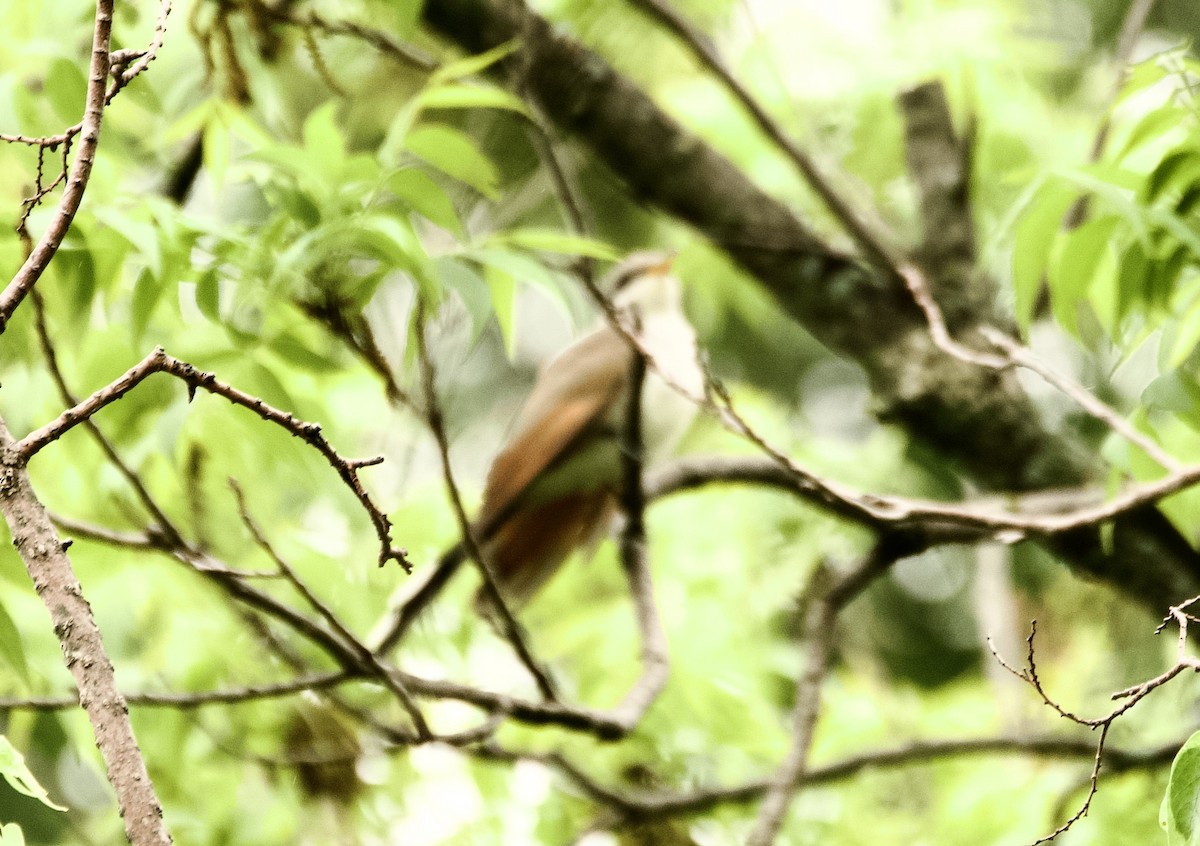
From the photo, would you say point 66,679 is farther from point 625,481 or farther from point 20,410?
point 625,481

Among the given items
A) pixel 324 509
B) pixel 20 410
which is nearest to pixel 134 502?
pixel 20 410

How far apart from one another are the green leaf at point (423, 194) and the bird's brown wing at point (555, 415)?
1355 mm

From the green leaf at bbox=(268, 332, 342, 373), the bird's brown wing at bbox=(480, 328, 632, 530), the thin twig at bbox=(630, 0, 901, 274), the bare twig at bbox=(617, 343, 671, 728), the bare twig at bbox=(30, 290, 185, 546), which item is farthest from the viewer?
the bird's brown wing at bbox=(480, 328, 632, 530)

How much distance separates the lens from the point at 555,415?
3.09 meters

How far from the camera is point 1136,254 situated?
1410mm

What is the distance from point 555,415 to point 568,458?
0.12 metres

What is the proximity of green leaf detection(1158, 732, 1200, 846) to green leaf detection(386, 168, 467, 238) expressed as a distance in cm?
100

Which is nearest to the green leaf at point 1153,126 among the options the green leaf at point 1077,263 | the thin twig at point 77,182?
the green leaf at point 1077,263

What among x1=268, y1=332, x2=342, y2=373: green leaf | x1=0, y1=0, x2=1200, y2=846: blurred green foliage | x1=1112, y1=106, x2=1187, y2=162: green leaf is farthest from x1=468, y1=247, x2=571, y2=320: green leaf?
x1=1112, y1=106, x2=1187, y2=162: green leaf

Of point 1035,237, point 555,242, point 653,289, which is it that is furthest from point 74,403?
point 653,289

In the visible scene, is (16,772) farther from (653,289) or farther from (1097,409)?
(653,289)

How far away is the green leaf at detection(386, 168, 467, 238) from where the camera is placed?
4.68 feet

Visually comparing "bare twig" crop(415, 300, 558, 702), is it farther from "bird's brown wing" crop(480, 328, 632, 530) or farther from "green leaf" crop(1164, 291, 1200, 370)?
"bird's brown wing" crop(480, 328, 632, 530)

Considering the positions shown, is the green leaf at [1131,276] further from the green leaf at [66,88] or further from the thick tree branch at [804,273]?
the green leaf at [66,88]
